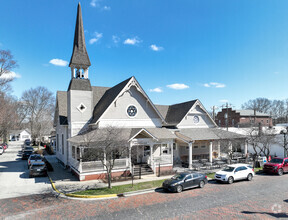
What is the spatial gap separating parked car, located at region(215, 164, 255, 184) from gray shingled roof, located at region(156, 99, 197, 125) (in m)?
9.86

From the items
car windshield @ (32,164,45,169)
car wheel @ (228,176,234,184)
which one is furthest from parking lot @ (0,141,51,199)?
car wheel @ (228,176,234,184)

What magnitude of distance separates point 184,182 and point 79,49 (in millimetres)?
19342

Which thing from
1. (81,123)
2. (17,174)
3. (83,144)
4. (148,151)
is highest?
(81,123)

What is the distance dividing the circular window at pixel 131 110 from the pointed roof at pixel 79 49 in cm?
752

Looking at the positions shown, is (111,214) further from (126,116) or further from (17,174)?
(17,174)

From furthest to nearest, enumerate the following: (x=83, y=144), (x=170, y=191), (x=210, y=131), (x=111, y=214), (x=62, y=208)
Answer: (x=210, y=131)
(x=83, y=144)
(x=170, y=191)
(x=62, y=208)
(x=111, y=214)

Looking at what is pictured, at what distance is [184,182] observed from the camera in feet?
48.9

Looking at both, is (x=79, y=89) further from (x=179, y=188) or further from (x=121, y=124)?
(x=179, y=188)

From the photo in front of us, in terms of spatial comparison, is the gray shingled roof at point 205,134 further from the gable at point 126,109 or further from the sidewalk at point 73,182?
the sidewalk at point 73,182

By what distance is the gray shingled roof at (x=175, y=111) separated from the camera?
27.0m

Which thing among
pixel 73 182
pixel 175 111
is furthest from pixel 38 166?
pixel 175 111

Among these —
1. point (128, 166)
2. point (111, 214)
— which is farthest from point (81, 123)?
point (111, 214)

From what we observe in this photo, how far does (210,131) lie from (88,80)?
17500 mm

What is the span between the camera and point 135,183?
1684 centimetres
